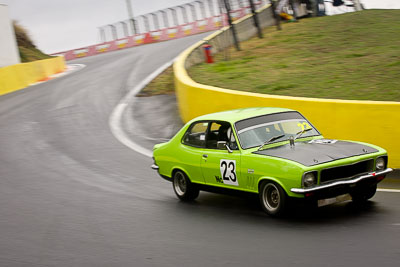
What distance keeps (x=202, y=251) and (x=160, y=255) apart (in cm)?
45

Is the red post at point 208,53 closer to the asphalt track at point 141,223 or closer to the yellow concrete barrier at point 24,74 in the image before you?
the asphalt track at point 141,223

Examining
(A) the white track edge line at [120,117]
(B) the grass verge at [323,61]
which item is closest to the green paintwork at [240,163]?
(A) the white track edge line at [120,117]

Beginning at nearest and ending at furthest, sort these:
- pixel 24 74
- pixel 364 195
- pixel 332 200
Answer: pixel 332 200 < pixel 364 195 < pixel 24 74

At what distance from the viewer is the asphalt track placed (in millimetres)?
5863

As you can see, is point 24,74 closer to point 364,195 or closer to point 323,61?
point 323,61

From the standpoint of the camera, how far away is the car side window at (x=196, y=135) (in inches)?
330

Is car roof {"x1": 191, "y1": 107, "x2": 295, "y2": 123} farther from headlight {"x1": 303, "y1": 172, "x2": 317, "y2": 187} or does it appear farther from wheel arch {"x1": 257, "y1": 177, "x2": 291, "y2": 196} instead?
headlight {"x1": 303, "y1": 172, "x2": 317, "y2": 187}

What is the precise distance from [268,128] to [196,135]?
119cm

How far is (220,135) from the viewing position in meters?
8.16

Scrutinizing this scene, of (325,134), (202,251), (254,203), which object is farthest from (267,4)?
(202,251)

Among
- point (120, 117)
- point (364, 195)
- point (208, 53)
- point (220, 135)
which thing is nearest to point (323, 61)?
point (208, 53)

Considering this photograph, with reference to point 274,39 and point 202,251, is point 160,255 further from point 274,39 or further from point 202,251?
point 274,39

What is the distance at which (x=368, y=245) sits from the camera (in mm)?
5730

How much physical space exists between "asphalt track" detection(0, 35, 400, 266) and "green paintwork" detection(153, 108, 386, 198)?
1.48 feet
